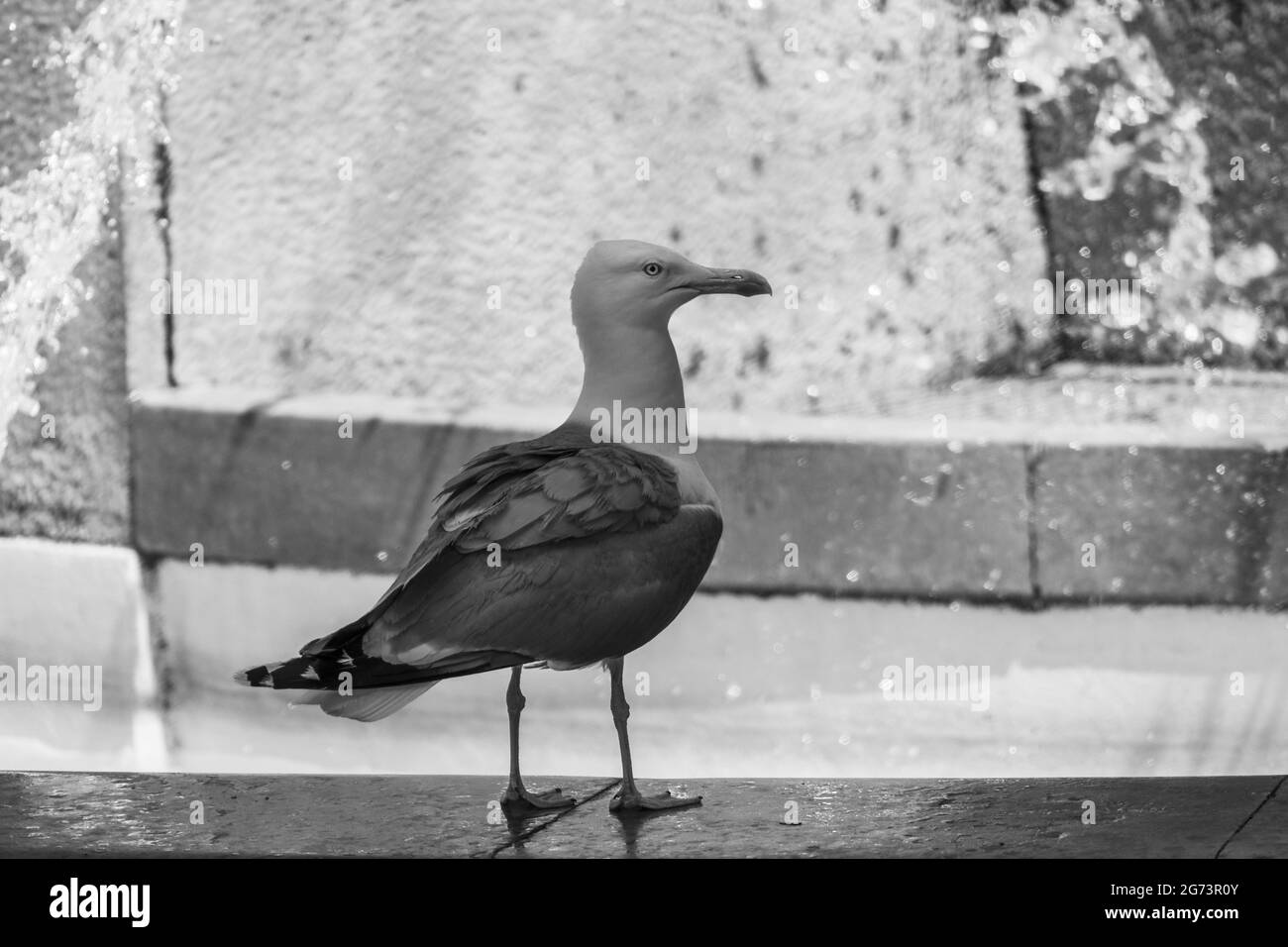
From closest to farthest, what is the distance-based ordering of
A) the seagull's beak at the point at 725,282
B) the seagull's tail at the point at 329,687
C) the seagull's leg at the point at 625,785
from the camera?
1. the seagull's tail at the point at 329,687
2. the seagull's leg at the point at 625,785
3. the seagull's beak at the point at 725,282

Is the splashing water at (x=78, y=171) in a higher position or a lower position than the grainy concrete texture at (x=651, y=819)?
higher

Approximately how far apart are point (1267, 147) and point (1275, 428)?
2.73 feet

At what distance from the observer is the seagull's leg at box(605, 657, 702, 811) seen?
114 inches

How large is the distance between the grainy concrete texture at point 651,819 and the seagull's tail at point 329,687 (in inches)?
9.1

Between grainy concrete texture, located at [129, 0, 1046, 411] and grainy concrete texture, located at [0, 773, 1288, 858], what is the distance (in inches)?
68.3

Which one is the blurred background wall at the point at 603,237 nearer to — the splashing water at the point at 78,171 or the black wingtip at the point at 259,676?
the splashing water at the point at 78,171

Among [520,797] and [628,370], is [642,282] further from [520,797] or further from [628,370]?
[520,797]

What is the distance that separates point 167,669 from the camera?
4.80 m

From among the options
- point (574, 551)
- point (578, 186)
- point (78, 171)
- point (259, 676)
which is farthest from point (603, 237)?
point (259, 676)

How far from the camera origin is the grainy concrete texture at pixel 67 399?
4.78 m

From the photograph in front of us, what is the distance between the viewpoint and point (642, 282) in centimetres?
306

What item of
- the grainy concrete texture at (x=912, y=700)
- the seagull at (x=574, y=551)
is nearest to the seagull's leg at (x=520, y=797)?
the seagull at (x=574, y=551)

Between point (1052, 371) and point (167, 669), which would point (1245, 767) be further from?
point (167, 669)

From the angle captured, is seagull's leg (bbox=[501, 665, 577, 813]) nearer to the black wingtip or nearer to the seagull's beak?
the black wingtip
